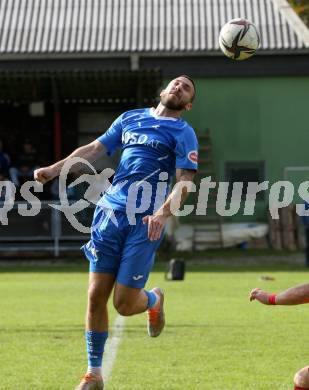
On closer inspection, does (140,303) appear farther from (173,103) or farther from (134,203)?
(173,103)

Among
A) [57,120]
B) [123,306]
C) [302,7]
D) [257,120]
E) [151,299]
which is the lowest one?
[257,120]

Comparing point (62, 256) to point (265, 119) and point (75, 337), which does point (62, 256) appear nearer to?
point (265, 119)

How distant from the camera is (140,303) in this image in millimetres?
8945

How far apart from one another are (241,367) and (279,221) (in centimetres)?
1967

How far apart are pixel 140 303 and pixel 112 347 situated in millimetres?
2060

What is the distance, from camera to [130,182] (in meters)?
8.48

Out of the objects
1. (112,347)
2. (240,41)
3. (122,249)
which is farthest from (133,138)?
(240,41)

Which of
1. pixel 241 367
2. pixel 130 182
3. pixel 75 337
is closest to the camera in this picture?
pixel 130 182

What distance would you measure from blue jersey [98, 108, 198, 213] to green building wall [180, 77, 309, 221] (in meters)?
21.4

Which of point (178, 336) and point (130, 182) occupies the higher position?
point (130, 182)

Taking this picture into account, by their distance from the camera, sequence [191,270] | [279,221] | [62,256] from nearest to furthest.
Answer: [191,270] → [62,256] → [279,221]

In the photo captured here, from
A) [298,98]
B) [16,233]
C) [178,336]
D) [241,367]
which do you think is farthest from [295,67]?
[241,367]

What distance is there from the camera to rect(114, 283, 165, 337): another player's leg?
842 centimetres

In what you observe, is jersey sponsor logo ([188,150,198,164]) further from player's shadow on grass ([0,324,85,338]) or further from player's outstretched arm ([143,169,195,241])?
player's shadow on grass ([0,324,85,338])
